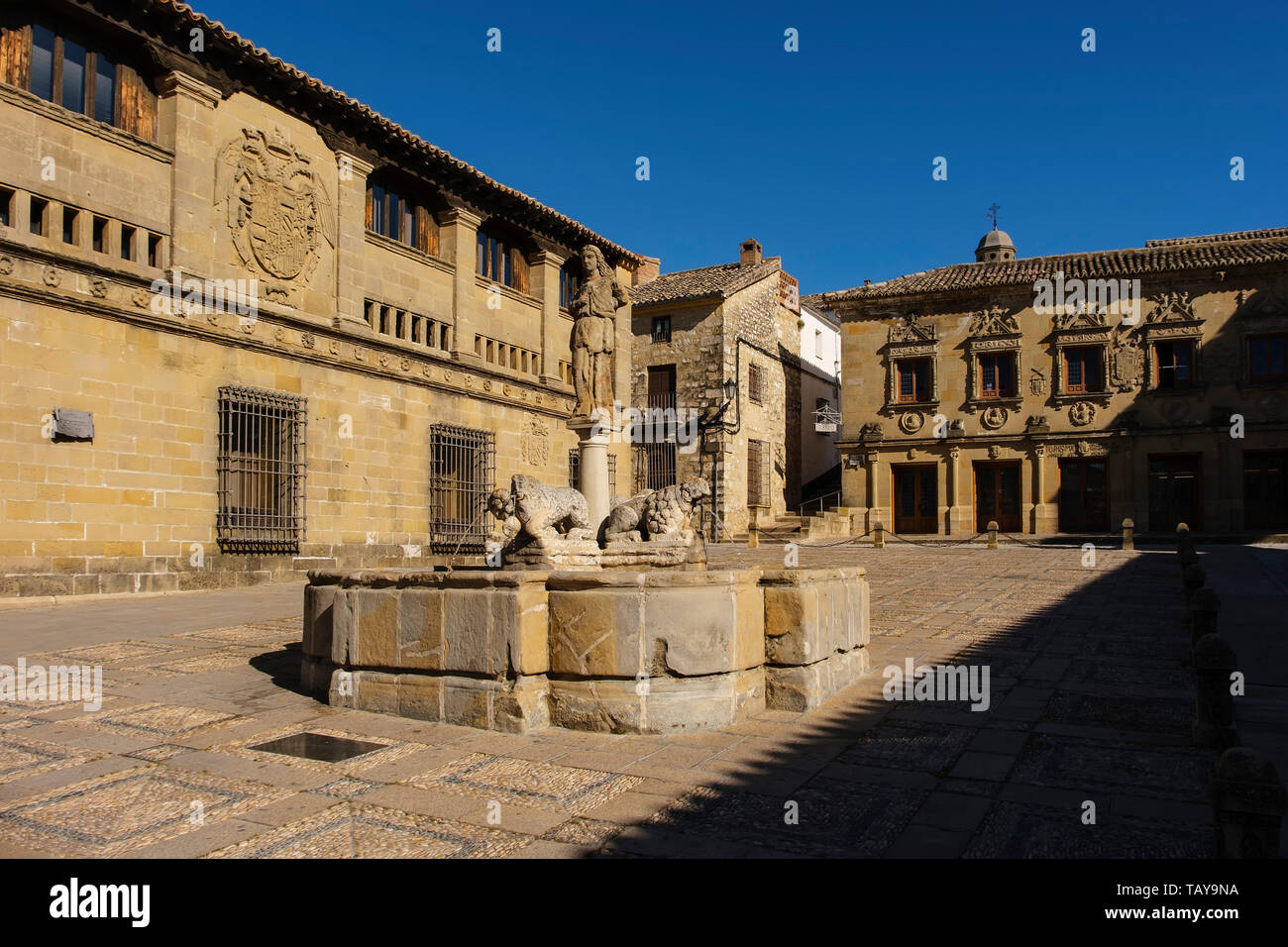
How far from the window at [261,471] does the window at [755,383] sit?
739 inches

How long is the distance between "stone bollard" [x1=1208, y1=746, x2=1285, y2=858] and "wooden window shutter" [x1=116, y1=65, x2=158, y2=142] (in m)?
15.8

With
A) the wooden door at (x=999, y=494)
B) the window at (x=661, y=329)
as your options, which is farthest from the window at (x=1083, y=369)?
the window at (x=661, y=329)

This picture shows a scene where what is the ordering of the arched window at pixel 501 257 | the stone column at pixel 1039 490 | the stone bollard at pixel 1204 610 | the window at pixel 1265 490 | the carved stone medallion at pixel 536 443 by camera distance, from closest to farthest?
the stone bollard at pixel 1204 610 < the arched window at pixel 501 257 < the carved stone medallion at pixel 536 443 < the window at pixel 1265 490 < the stone column at pixel 1039 490

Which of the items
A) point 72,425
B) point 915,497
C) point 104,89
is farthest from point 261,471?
point 915,497

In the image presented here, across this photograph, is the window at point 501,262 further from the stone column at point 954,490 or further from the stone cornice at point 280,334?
the stone column at point 954,490

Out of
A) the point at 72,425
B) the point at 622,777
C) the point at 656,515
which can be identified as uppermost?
the point at 72,425

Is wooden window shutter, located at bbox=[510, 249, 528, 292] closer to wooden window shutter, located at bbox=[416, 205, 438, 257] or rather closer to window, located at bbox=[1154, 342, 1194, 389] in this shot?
wooden window shutter, located at bbox=[416, 205, 438, 257]

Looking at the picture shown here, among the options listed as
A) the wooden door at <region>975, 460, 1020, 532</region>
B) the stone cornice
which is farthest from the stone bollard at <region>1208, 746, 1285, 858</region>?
the wooden door at <region>975, 460, 1020, 532</region>

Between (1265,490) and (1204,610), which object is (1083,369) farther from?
(1204,610)

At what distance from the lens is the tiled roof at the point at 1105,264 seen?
2694cm

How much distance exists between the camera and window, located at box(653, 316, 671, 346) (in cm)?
3189

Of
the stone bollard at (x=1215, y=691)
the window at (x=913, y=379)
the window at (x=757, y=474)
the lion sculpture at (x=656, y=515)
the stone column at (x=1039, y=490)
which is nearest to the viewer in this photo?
the stone bollard at (x=1215, y=691)

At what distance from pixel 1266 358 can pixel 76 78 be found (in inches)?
1184

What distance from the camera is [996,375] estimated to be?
96.5 feet
